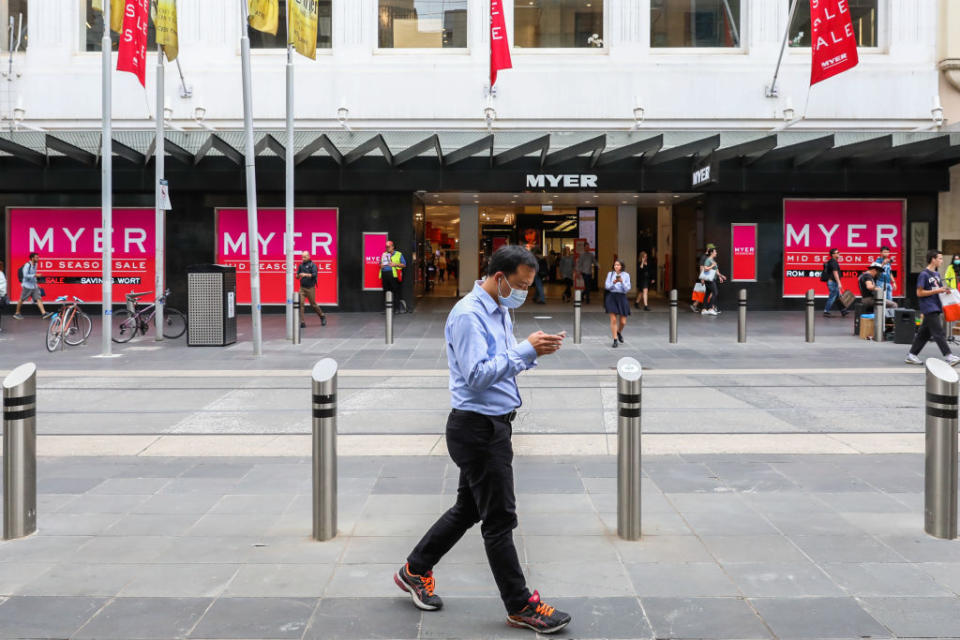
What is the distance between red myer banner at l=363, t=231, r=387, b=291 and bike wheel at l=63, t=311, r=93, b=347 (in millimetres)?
9216

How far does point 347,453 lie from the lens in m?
7.30

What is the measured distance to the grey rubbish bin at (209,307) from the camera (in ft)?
52.4

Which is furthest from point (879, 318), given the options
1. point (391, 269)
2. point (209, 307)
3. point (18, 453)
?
point (18, 453)

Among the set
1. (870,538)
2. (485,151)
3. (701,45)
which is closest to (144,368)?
(870,538)

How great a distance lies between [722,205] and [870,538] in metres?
21.0

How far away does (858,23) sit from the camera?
2542cm

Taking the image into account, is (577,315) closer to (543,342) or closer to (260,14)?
(260,14)

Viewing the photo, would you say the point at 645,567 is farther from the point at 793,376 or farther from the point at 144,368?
the point at 144,368

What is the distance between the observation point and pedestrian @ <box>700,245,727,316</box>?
75.3 feet

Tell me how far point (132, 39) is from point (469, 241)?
1566 cm

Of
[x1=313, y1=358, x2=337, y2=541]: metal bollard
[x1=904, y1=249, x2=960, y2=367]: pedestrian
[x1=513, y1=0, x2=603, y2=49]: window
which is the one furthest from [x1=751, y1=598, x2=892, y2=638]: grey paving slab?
[x1=513, y1=0, x2=603, y2=49]: window

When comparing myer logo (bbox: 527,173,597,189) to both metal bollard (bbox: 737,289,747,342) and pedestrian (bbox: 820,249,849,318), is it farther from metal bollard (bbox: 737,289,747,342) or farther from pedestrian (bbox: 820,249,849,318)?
metal bollard (bbox: 737,289,747,342)

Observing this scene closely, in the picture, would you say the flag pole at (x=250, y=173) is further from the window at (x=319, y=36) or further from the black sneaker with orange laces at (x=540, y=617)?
the black sneaker with orange laces at (x=540, y=617)

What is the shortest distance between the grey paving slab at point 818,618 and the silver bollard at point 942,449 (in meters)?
1.35
